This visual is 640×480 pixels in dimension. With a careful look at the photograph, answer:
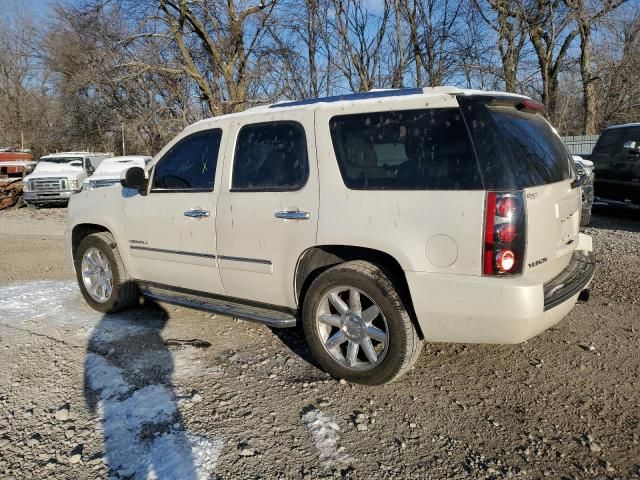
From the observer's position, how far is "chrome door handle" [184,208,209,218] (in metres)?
3.93

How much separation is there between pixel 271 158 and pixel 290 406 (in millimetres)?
1721

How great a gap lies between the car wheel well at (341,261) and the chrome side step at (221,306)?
19 cm

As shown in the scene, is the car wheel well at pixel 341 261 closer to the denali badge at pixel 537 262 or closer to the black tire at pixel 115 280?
the denali badge at pixel 537 262

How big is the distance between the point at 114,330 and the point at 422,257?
2.95 m

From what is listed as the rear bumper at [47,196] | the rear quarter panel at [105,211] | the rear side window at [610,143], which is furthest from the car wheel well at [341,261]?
the rear bumper at [47,196]

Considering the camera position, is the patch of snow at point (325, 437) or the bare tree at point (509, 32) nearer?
the patch of snow at point (325, 437)

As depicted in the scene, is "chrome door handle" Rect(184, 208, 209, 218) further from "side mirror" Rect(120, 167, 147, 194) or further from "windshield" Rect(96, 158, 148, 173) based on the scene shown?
"windshield" Rect(96, 158, 148, 173)

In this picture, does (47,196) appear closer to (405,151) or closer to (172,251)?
(172,251)

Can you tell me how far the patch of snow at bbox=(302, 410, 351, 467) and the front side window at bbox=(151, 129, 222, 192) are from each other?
1920 mm

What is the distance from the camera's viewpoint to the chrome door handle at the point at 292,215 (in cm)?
339

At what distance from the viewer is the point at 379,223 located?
3.10 meters

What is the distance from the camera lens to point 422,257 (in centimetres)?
297

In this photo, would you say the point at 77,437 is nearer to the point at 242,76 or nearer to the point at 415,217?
the point at 415,217

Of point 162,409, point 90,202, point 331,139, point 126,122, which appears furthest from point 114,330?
point 126,122
